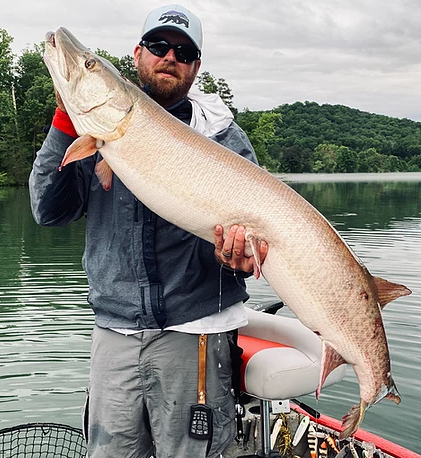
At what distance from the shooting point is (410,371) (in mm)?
6672

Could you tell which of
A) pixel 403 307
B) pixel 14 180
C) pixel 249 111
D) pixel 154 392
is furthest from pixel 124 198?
pixel 249 111

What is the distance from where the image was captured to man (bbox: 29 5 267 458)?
8.80 ft

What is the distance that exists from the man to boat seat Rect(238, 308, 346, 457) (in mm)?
236

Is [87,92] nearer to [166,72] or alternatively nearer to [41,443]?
[166,72]

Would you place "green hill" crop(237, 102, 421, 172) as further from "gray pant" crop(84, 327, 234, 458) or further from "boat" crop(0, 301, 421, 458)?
"gray pant" crop(84, 327, 234, 458)

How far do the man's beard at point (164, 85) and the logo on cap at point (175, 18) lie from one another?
23cm

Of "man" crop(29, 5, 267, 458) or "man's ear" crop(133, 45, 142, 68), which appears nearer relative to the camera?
"man" crop(29, 5, 267, 458)

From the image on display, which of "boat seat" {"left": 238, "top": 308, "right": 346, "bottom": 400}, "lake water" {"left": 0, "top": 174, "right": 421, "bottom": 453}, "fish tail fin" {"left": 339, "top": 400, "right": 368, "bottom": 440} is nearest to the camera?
"fish tail fin" {"left": 339, "top": 400, "right": 368, "bottom": 440}

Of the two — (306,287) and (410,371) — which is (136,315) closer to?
(306,287)

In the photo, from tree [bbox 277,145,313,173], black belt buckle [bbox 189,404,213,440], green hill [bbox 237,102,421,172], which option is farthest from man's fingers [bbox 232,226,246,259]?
tree [bbox 277,145,313,173]

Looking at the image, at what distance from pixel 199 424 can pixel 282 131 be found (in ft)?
377

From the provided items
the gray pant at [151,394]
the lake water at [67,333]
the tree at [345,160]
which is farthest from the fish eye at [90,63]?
the tree at [345,160]

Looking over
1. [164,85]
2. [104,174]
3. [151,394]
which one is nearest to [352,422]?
[151,394]

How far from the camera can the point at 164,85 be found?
9.48ft
